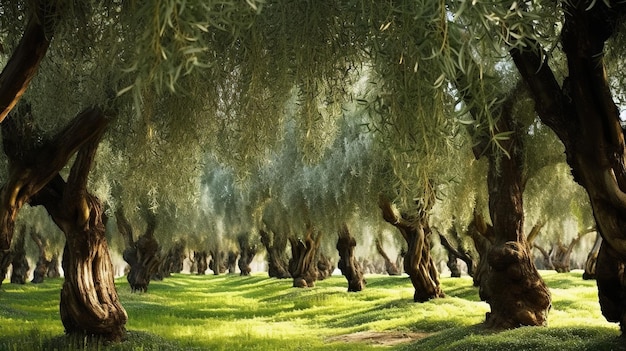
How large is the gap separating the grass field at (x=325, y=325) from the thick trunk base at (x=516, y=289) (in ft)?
1.44

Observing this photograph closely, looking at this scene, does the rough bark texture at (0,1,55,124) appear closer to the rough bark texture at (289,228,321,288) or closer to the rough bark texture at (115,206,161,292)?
the rough bark texture at (115,206,161,292)

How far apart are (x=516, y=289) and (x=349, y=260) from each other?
15770 millimetres

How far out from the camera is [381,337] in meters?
13.2

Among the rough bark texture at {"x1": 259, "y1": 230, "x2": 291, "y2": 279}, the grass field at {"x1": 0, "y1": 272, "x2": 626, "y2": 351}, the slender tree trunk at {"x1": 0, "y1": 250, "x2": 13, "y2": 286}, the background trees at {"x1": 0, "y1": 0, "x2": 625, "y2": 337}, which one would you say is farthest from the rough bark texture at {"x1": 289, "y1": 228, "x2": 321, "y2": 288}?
the background trees at {"x1": 0, "y1": 0, "x2": 625, "y2": 337}

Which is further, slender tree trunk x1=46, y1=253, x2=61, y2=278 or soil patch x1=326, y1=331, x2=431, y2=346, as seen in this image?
slender tree trunk x1=46, y1=253, x2=61, y2=278

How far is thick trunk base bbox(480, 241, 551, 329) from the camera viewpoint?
399 inches

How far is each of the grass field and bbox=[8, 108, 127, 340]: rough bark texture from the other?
418 mm

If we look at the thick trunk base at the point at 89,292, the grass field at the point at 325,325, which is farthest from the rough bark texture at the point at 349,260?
the thick trunk base at the point at 89,292

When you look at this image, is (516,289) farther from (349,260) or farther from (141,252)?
(141,252)

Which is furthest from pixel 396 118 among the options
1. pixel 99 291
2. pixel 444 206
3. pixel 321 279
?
pixel 321 279

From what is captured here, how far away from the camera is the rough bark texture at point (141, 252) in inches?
974

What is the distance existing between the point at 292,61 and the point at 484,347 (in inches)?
243

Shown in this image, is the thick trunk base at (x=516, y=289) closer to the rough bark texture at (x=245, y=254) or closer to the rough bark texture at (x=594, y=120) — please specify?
the rough bark texture at (x=594, y=120)

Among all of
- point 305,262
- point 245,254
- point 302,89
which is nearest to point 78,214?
point 302,89
